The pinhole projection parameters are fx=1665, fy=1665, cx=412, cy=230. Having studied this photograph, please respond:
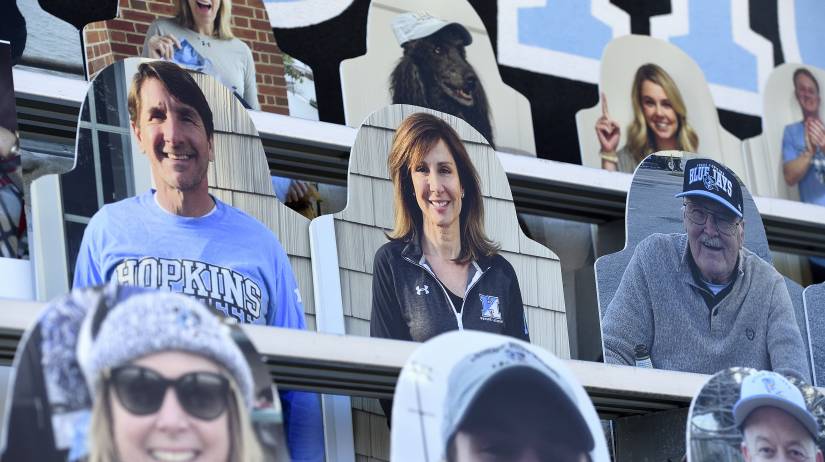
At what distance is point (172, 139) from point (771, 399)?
1858 mm

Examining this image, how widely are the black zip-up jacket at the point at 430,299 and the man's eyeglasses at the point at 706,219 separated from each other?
82cm

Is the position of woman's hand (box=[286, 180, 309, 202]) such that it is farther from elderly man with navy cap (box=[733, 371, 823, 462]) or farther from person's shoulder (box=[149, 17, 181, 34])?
elderly man with navy cap (box=[733, 371, 823, 462])

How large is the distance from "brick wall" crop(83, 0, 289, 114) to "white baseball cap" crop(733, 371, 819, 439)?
6.53 ft

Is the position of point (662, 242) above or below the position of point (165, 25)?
below

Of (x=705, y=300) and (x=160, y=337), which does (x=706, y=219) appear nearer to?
(x=705, y=300)

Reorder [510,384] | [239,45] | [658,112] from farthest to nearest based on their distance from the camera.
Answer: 1. [658,112]
2. [239,45]
3. [510,384]

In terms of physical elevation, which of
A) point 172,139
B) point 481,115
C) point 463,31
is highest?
point 463,31

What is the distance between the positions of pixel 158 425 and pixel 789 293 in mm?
3092

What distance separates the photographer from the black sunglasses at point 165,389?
3438 mm

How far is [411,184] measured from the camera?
527 cm

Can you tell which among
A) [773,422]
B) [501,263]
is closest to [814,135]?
[501,263]

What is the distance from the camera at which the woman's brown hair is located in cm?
524

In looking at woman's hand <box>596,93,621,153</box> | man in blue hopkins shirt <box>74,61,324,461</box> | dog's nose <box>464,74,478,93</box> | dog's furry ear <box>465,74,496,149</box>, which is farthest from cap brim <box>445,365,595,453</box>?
woman's hand <box>596,93,621,153</box>

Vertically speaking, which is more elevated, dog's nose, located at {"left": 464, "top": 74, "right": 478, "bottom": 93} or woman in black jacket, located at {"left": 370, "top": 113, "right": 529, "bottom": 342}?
dog's nose, located at {"left": 464, "top": 74, "right": 478, "bottom": 93}
